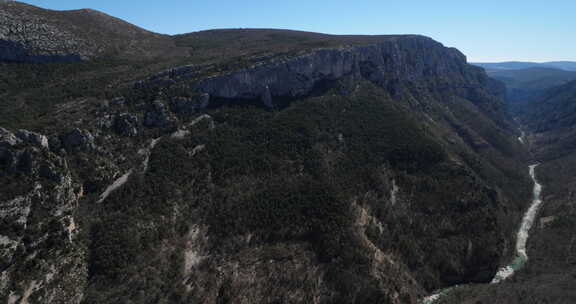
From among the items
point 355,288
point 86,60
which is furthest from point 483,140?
point 86,60

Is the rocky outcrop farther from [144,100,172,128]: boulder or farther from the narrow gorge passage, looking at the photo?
the narrow gorge passage

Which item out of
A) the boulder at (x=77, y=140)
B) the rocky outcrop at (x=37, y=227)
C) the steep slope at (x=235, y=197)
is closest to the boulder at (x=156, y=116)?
the steep slope at (x=235, y=197)

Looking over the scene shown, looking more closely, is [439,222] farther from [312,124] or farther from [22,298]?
[22,298]

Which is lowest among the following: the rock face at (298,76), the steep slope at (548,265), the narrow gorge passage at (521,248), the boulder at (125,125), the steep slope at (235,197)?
the narrow gorge passage at (521,248)

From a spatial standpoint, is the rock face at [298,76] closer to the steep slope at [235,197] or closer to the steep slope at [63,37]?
the steep slope at [235,197]

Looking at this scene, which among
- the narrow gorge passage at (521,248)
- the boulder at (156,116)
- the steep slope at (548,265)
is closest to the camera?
the steep slope at (548,265)

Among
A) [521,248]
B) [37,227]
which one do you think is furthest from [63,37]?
[521,248]

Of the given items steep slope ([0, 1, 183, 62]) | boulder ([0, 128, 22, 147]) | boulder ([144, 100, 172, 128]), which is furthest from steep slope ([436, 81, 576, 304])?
steep slope ([0, 1, 183, 62])

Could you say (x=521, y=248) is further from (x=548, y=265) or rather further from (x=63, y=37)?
(x=63, y=37)
